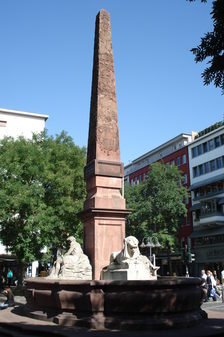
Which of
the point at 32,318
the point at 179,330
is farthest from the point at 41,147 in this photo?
the point at 179,330

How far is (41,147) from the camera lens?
2942 centimetres

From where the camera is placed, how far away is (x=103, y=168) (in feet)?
42.2

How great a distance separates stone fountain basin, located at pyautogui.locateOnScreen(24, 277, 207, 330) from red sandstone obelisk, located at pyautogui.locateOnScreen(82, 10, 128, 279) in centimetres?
271

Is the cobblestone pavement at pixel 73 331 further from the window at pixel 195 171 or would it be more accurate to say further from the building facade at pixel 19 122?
the building facade at pixel 19 122

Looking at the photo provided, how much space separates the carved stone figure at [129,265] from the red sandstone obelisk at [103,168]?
907 millimetres

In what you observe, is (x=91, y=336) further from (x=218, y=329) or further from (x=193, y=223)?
(x=193, y=223)

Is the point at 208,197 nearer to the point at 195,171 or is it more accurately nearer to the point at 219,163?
the point at 219,163

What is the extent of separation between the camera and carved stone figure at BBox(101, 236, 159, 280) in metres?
10.3

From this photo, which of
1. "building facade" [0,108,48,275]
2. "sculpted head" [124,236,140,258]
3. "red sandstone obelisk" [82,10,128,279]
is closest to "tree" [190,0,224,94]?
"sculpted head" [124,236,140,258]

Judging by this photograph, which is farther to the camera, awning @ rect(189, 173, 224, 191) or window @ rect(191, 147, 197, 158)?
window @ rect(191, 147, 197, 158)

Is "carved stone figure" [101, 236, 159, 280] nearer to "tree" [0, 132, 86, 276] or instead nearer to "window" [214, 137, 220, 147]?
"tree" [0, 132, 86, 276]

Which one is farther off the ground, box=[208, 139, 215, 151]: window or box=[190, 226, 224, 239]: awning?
box=[208, 139, 215, 151]: window

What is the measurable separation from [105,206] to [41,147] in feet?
59.9

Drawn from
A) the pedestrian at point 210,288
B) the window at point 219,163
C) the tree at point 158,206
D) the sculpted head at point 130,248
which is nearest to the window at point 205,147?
the window at point 219,163
